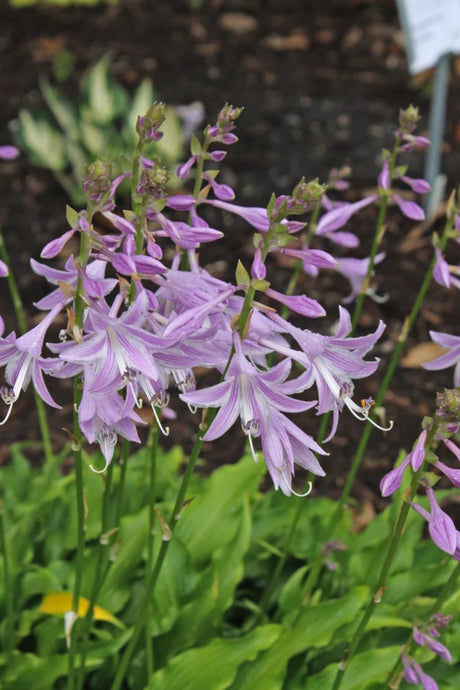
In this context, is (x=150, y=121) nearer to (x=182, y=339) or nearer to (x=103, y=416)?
(x=182, y=339)

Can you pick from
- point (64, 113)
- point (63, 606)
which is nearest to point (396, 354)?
point (63, 606)

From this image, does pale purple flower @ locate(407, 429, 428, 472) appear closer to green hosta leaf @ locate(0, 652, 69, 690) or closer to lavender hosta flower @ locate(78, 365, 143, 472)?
lavender hosta flower @ locate(78, 365, 143, 472)

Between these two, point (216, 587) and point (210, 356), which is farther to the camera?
point (216, 587)

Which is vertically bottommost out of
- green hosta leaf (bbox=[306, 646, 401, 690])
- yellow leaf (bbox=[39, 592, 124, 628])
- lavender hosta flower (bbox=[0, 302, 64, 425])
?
green hosta leaf (bbox=[306, 646, 401, 690])

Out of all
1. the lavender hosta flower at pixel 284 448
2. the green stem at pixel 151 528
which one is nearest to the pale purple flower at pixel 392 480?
the lavender hosta flower at pixel 284 448

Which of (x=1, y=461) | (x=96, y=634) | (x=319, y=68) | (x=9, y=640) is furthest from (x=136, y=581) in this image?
(x=319, y=68)

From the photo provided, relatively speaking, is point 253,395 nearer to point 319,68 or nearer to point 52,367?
point 52,367

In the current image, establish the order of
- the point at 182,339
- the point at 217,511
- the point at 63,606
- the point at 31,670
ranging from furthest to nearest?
the point at 217,511 < the point at 63,606 < the point at 31,670 < the point at 182,339

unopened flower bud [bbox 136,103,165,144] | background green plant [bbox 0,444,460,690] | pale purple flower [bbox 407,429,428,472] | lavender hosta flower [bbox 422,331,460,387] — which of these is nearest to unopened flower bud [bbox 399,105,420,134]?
lavender hosta flower [bbox 422,331,460,387]
